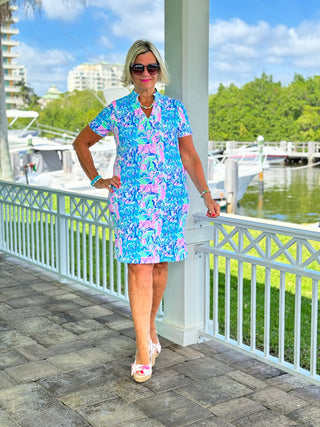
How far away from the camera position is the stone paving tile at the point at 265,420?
95.7 inches

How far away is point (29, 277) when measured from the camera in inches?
204

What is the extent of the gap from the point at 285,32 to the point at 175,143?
8717 cm

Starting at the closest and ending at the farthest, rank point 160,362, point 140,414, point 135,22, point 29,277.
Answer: point 140,414, point 160,362, point 29,277, point 135,22

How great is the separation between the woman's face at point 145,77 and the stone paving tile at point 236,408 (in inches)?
59.5

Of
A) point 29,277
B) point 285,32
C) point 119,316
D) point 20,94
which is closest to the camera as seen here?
point 119,316

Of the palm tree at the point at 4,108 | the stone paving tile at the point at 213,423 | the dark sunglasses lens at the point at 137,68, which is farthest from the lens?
the palm tree at the point at 4,108

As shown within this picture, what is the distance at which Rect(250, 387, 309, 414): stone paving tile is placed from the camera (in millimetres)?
2592

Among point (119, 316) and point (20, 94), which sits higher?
point (20, 94)

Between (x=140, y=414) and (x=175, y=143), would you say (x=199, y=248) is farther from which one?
(x=140, y=414)

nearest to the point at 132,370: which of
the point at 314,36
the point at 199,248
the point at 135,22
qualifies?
the point at 199,248

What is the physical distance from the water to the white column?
1394 cm

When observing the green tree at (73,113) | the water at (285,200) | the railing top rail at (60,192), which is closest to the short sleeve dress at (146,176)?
the railing top rail at (60,192)

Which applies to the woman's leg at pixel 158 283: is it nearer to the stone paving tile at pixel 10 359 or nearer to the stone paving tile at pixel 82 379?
the stone paving tile at pixel 82 379

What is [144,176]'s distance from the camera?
2.83 meters
